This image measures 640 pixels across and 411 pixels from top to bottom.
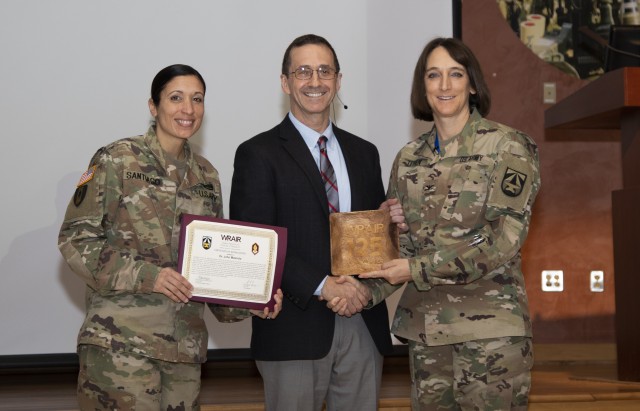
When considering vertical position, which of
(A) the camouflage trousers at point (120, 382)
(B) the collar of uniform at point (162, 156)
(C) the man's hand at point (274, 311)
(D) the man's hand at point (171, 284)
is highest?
(B) the collar of uniform at point (162, 156)

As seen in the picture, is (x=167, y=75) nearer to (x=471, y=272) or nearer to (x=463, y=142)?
(x=463, y=142)

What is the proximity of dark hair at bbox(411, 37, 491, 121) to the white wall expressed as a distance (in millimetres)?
2019

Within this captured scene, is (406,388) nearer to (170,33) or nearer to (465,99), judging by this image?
(465,99)

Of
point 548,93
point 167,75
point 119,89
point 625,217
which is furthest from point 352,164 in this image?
point 548,93

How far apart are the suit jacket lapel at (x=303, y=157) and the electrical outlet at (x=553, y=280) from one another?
9.42 feet

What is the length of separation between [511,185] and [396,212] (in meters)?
0.36

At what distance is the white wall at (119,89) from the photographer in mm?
4172

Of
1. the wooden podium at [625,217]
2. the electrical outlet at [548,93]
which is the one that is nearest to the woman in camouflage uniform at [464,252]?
the wooden podium at [625,217]

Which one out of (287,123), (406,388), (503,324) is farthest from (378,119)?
(503,324)

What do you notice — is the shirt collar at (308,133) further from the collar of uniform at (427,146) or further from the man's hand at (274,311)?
the man's hand at (274,311)

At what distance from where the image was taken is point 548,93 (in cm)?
489

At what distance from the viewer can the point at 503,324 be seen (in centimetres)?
222

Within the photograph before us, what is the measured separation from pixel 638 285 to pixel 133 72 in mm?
2851

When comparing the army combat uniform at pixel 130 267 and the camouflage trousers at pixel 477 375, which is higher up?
the army combat uniform at pixel 130 267
